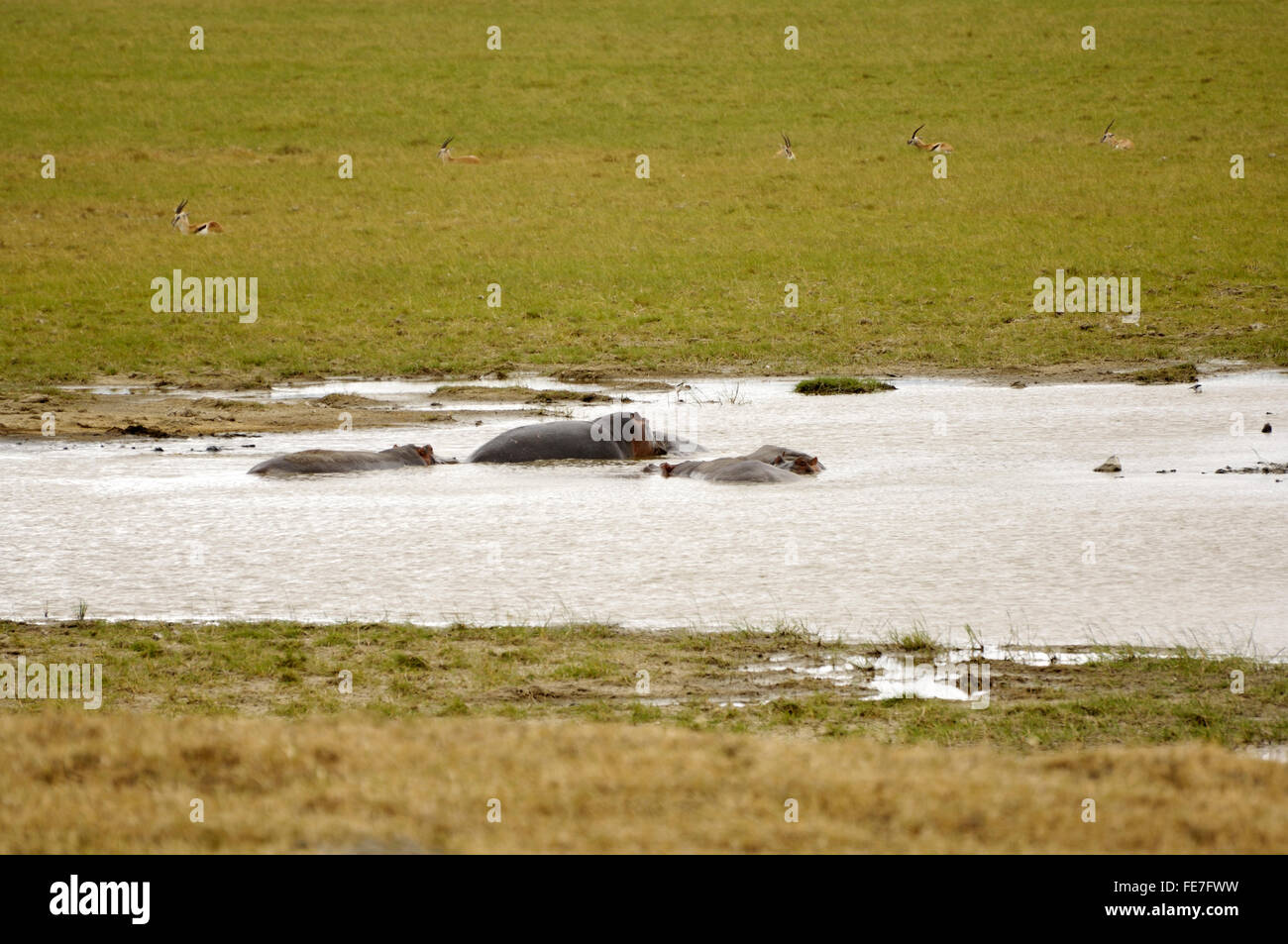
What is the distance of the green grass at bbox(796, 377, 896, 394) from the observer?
2066 centimetres

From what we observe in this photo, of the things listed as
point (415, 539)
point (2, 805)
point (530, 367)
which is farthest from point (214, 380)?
point (2, 805)

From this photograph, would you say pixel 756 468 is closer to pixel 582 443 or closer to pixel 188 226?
pixel 582 443

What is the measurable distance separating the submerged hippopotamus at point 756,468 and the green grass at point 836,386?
5392mm

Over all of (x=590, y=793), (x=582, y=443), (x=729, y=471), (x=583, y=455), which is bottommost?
(x=590, y=793)

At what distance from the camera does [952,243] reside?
1217 inches

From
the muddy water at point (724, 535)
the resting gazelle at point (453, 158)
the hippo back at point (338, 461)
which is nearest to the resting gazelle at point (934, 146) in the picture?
the resting gazelle at point (453, 158)

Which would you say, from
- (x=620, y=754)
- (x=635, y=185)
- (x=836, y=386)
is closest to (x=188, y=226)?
(x=635, y=185)

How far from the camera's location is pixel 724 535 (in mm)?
12180

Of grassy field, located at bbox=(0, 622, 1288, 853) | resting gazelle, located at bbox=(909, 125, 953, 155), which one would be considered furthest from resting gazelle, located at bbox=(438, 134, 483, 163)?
grassy field, located at bbox=(0, 622, 1288, 853)

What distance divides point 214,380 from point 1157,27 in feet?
127

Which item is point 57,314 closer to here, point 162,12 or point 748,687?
point 748,687

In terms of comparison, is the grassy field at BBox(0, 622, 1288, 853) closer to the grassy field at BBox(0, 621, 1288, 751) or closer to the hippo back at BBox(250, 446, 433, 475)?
the grassy field at BBox(0, 621, 1288, 751)

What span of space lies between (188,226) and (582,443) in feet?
65.9

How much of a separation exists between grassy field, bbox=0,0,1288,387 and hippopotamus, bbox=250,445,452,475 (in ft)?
24.2
